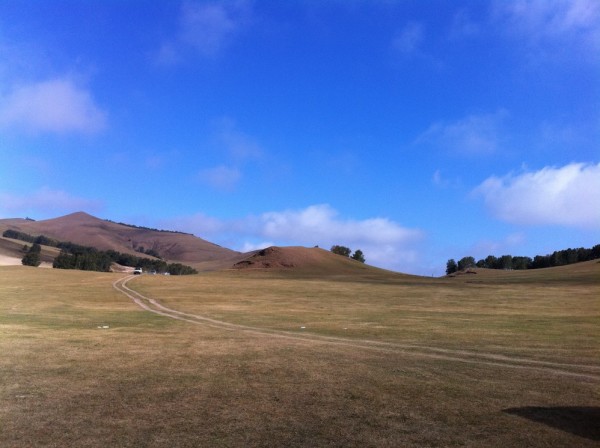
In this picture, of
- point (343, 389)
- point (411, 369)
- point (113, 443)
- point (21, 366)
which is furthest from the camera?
point (411, 369)

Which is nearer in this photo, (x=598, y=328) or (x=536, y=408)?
(x=536, y=408)

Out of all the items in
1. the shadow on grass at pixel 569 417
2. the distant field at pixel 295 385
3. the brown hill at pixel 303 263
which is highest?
the brown hill at pixel 303 263

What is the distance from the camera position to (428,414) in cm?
1123

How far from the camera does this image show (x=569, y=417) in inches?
438

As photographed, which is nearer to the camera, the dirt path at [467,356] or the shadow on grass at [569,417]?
the shadow on grass at [569,417]

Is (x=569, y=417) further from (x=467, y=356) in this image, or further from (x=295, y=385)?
(x=467, y=356)

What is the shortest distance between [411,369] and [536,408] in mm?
4954

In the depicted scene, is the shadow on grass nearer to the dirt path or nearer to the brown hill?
the dirt path

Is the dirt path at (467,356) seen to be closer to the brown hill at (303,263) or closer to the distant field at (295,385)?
the distant field at (295,385)

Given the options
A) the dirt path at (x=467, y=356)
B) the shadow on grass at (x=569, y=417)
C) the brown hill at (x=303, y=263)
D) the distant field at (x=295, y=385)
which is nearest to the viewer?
the distant field at (x=295, y=385)

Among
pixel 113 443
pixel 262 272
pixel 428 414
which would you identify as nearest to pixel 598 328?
pixel 428 414

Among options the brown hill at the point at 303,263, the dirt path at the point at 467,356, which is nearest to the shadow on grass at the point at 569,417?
the dirt path at the point at 467,356

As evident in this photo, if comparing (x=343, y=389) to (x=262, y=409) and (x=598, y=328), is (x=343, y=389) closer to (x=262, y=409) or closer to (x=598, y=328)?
(x=262, y=409)

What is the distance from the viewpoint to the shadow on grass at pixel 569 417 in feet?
33.9
